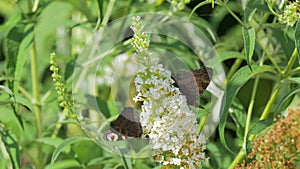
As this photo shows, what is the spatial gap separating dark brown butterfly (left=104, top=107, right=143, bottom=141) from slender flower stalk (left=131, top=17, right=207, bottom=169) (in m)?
0.11

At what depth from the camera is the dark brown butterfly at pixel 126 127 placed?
1.19 meters

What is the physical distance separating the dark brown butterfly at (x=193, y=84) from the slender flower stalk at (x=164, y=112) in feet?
0.29

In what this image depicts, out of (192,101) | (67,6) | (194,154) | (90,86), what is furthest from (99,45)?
(194,154)

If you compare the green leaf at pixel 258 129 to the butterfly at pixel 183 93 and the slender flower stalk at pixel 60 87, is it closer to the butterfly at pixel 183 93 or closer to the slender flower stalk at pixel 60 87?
the butterfly at pixel 183 93

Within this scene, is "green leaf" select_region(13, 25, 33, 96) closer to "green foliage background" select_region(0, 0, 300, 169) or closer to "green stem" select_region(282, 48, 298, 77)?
"green foliage background" select_region(0, 0, 300, 169)

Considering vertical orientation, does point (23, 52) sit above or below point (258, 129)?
above

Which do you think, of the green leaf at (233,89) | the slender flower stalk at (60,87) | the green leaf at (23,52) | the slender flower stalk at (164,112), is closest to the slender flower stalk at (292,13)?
the green leaf at (233,89)

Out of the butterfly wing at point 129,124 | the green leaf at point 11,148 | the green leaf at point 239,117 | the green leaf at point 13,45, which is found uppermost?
the green leaf at point 13,45

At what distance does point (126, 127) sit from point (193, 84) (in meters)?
0.15

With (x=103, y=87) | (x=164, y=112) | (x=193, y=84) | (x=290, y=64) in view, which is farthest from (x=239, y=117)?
(x=103, y=87)

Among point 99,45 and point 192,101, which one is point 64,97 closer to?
point 192,101

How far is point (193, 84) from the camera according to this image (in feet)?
3.86

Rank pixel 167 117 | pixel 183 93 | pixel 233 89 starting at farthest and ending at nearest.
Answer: pixel 233 89 → pixel 183 93 → pixel 167 117

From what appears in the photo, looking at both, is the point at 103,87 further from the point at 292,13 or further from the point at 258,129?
the point at 292,13
